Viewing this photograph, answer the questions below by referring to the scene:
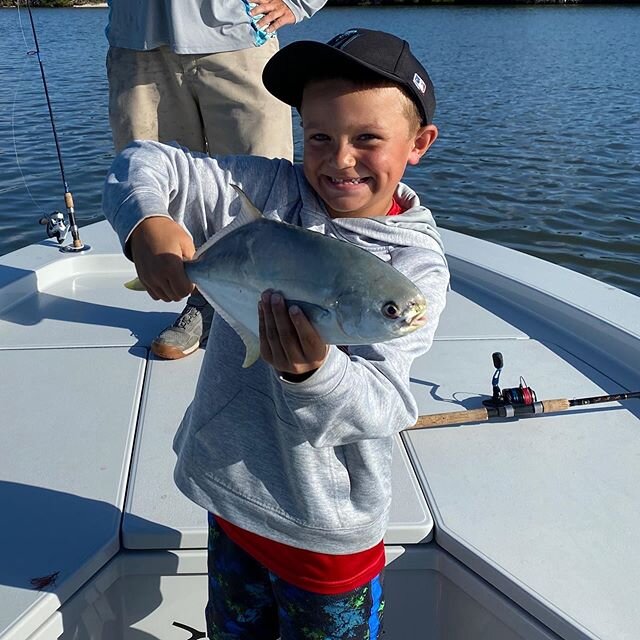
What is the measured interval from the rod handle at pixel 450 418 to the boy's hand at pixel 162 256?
122 centimetres

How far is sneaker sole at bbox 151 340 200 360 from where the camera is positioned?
275 centimetres

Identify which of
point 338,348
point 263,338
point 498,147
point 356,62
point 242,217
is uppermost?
point 356,62

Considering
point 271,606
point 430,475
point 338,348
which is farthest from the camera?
point 430,475

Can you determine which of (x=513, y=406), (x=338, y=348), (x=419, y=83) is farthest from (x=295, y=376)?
(x=513, y=406)

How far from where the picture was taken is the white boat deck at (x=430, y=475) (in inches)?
67.2

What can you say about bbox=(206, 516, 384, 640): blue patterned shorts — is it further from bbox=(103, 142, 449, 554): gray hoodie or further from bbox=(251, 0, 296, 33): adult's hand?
bbox=(251, 0, 296, 33): adult's hand

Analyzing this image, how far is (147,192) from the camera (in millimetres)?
1356

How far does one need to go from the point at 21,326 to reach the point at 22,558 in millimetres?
1504

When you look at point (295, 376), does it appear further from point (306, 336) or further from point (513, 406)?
point (513, 406)

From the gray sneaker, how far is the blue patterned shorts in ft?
4.03

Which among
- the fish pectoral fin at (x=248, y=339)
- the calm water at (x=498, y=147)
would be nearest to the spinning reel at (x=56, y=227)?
the fish pectoral fin at (x=248, y=339)

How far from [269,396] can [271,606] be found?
53cm

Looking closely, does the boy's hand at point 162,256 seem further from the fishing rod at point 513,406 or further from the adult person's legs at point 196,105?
the adult person's legs at point 196,105

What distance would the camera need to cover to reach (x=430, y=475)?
210cm
